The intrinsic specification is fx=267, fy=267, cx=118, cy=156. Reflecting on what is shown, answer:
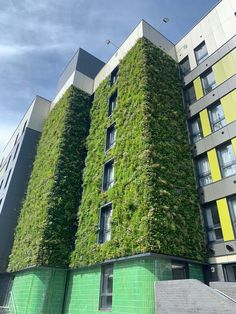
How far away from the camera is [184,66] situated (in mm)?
20438

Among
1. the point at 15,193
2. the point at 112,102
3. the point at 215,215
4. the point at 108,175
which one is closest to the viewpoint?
the point at 215,215

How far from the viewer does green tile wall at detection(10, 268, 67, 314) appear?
14.3 metres

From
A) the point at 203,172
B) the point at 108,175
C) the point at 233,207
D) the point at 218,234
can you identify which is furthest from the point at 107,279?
the point at 203,172

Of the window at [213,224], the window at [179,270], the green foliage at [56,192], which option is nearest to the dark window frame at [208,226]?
the window at [213,224]

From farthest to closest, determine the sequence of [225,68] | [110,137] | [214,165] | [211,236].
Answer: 1. [110,137]
2. [225,68]
3. [214,165]
4. [211,236]

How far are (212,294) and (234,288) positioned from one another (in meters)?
1.29

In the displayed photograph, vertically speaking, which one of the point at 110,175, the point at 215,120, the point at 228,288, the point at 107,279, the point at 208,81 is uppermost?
the point at 208,81

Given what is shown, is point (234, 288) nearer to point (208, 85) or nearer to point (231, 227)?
point (231, 227)

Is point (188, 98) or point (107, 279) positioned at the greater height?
point (188, 98)

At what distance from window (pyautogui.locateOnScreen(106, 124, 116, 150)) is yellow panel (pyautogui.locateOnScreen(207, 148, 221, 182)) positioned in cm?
636

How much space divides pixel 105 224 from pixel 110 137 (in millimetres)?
6394

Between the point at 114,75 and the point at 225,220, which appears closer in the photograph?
the point at 225,220

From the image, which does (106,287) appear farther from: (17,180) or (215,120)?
(17,180)

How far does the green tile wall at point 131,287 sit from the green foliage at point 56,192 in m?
2.74
